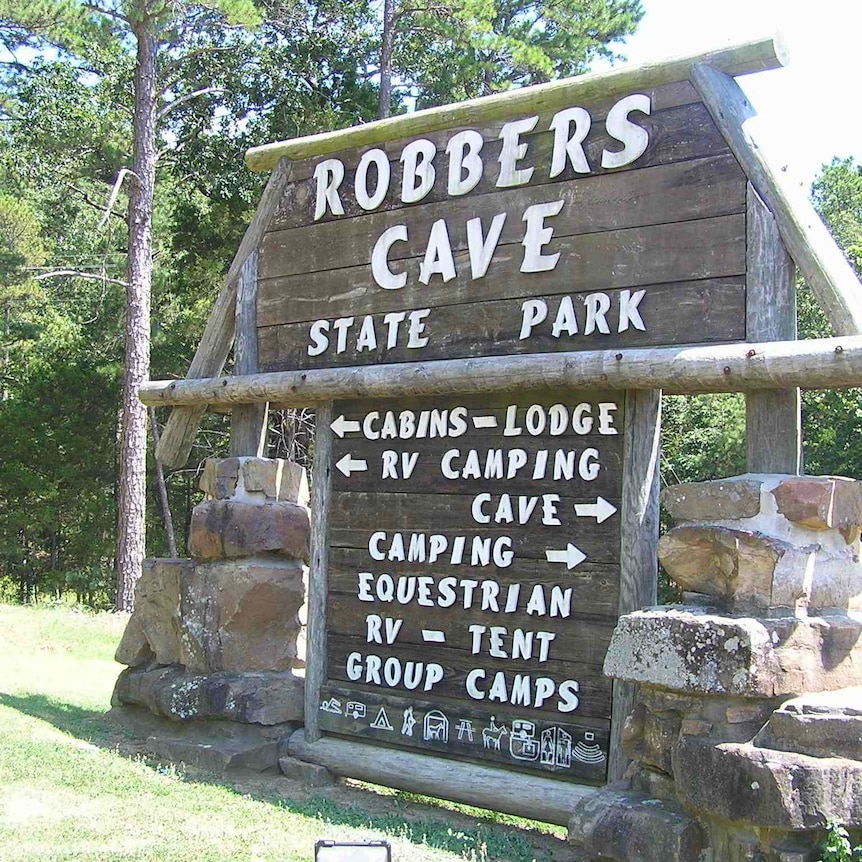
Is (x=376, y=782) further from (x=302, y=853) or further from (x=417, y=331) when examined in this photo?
(x=417, y=331)

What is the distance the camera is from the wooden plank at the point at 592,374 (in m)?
4.63

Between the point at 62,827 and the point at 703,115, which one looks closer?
the point at 62,827

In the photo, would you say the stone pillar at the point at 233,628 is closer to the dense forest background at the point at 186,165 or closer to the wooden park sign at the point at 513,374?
the wooden park sign at the point at 513,374

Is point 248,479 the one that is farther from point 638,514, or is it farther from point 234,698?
point 638,514

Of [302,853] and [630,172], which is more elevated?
[630,172]

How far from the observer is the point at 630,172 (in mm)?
5594

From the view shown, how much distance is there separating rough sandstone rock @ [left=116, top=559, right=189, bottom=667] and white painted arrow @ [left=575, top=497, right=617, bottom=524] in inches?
117

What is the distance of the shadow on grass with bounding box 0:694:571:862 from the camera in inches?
207

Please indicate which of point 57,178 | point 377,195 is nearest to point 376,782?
point 377,195

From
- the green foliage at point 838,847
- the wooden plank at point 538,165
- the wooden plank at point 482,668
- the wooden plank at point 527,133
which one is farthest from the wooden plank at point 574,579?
the wooden plank at point 527,133

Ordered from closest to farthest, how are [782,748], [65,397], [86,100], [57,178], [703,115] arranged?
[782,748], [703,115], [86,100], [57,178], [65,397]

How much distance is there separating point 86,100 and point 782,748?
59.3ft

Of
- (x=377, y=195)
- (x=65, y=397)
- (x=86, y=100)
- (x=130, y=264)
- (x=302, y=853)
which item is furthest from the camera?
(x=65, y=397)

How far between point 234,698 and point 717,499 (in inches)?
140
